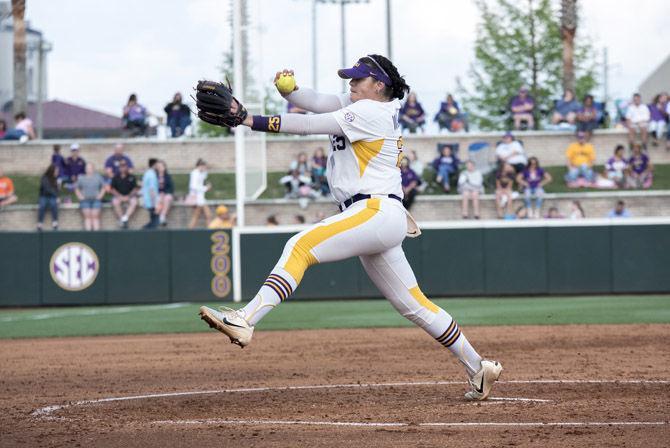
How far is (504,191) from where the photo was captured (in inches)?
995

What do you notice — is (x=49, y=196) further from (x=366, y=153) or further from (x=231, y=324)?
(x=231, y=324)

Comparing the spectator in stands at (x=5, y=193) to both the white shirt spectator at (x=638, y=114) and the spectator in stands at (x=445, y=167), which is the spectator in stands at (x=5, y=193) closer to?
the spectator in stands at (x=445, y=167)

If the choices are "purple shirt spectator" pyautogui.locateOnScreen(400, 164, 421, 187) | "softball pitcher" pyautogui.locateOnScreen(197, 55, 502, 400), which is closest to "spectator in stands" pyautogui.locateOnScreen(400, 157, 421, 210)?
"purple shirt spectator" pyautogui.locateOnScreen(400, 164, 421, 187)

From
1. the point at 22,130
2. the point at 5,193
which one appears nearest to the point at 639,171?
the point at 5,193

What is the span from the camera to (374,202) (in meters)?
7.15

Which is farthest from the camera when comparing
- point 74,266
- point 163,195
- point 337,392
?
point 163,195

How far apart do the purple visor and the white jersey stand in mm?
185

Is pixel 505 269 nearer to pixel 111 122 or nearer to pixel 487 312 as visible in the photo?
pixel 487 312

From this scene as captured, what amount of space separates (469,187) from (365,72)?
61.9 feet

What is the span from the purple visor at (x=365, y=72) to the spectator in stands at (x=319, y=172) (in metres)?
18.9

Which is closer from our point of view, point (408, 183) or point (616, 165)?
point (408, 183)

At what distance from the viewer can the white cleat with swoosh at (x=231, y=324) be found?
6.61 metres

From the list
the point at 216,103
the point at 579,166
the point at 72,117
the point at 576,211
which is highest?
the point at 72,117

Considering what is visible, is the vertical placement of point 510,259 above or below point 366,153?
below
